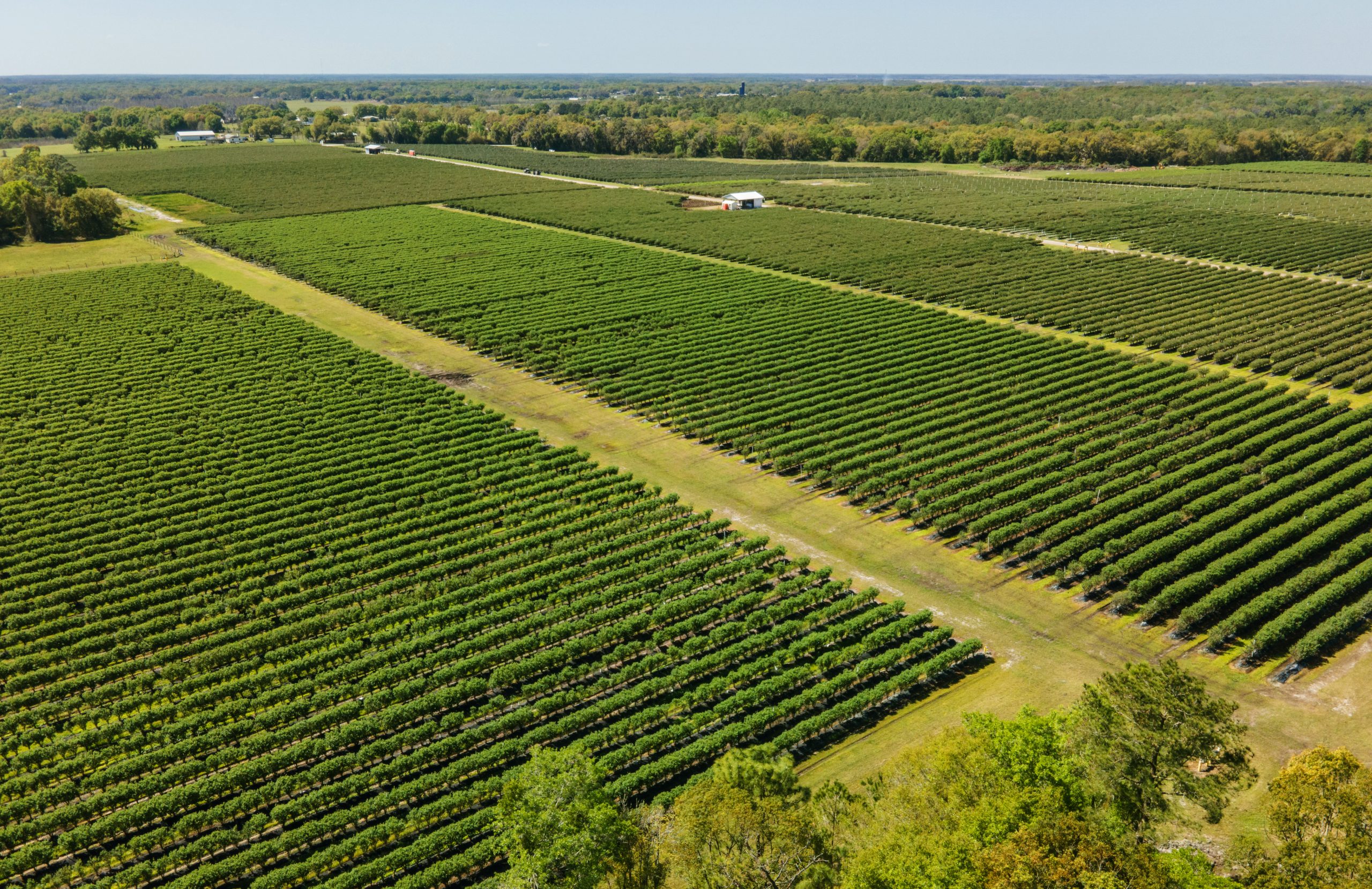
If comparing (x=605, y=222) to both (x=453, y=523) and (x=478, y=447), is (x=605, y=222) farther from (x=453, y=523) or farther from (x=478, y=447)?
(x=453, y=523)

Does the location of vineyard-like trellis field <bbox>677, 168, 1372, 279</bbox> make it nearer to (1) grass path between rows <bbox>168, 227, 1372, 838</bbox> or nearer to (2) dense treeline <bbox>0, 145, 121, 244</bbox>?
(1) grass path between rows <bbox>168, 227, 1372, 838</bbox>

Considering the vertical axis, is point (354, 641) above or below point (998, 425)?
below

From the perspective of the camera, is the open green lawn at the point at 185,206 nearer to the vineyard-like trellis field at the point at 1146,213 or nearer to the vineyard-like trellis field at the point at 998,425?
the vineyard-like trellis field at the point at 998,425

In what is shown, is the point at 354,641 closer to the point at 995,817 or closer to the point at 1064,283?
the point at 995,817

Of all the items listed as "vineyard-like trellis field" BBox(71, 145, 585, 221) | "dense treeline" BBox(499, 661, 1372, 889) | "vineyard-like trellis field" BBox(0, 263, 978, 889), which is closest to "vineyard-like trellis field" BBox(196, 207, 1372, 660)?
"vineyard-like trellis field" BBox(0, 263, 978, 889)

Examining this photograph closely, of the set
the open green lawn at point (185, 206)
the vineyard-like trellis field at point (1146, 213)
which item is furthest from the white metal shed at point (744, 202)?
the open green lawn at point (185, 206)

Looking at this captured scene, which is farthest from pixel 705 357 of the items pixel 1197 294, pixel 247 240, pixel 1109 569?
pixel 247 240

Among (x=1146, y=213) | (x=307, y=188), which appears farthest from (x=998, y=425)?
(x=307, y=188)
